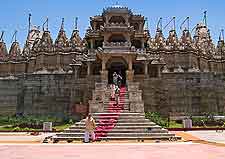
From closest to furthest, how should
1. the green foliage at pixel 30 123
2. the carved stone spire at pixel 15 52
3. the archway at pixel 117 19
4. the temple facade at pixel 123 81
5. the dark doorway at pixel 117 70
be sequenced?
1. the green foliage at pixel 30 123
2. the temple facade at pixel 123 81
3. the dark doorway at pixel 117 70
4. the archway at pixel 117 19
5. the carved stone spire at pixel 15 52

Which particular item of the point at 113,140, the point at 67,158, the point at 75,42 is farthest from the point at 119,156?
the point at 75,42

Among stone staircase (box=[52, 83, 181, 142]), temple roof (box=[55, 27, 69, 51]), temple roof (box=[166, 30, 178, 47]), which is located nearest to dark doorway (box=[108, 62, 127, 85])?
stone staircase (box=[52, 83, 181, 142])

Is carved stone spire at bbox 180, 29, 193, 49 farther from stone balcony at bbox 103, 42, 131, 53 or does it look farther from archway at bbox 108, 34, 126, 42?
stone balcony at bbox 103, 42, 131, 53

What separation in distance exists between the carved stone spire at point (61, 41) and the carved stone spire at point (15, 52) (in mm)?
7676

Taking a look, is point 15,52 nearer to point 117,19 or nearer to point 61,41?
point 61,41

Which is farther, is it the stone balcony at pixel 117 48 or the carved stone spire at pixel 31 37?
the carved stone spire at pixel 31 37

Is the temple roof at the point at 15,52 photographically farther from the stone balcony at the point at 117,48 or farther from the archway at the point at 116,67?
the stone balcony at the point at 117,48

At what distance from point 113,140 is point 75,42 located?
3871 cm

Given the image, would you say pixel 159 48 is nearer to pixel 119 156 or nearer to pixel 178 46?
pixel 178 46

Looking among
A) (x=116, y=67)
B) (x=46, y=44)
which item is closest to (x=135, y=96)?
(x=116, y=67)

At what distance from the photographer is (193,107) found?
36094 mm

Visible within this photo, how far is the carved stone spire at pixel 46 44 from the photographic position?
5009 centimetres

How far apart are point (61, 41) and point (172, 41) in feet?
66.8

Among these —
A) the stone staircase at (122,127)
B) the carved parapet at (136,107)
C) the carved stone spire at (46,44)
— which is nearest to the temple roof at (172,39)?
the carved stone spire at (46,44)
